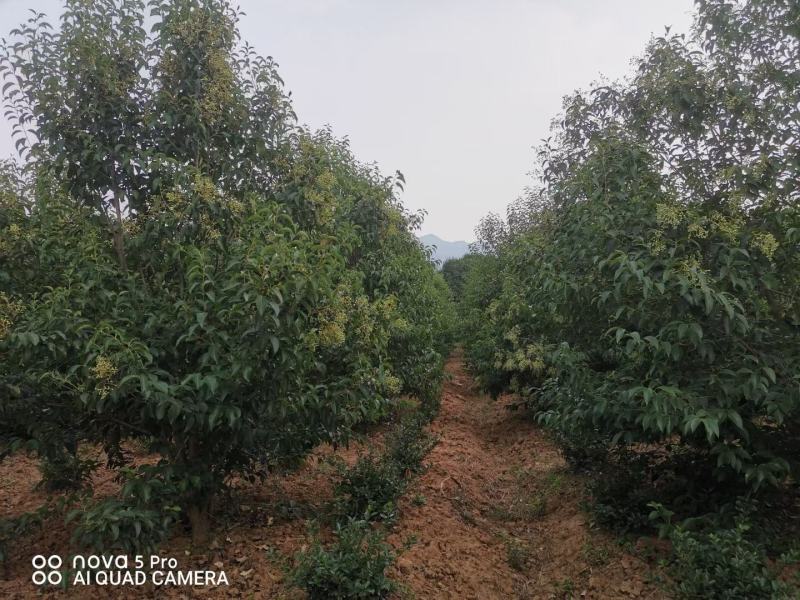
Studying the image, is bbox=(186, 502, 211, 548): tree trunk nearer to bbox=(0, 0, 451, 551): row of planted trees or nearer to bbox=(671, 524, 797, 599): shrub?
bbox=(0, 0, 451, 551): row of planted trees

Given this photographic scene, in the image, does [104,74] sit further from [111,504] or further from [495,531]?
[495,531]

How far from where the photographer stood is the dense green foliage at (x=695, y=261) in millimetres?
3336

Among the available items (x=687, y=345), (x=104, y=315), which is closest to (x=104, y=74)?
(x=104, y=315)

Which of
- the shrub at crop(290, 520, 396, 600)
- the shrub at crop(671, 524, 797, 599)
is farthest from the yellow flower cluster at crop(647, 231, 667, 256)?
the shrub at crop(290, 520, 396, 600)

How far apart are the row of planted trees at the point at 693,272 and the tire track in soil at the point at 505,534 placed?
535mm

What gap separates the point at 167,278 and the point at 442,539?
2.69m

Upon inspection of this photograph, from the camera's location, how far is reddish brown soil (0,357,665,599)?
12.2 feet

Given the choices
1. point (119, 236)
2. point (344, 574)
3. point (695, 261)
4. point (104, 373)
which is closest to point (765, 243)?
point (695, 261)

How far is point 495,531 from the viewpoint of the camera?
4.98m

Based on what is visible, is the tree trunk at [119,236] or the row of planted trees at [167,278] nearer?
the row of planted trees at [167,278]

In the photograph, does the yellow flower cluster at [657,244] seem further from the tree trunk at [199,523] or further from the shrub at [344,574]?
the tree trunk at [199,523]

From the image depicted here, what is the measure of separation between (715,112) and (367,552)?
355 centimetres

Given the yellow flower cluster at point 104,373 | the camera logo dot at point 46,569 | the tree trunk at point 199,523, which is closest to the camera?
the yellow flower cluster at point 104,373

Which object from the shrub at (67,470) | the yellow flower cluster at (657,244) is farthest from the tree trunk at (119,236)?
the yellow flower cluster at (657,244)
